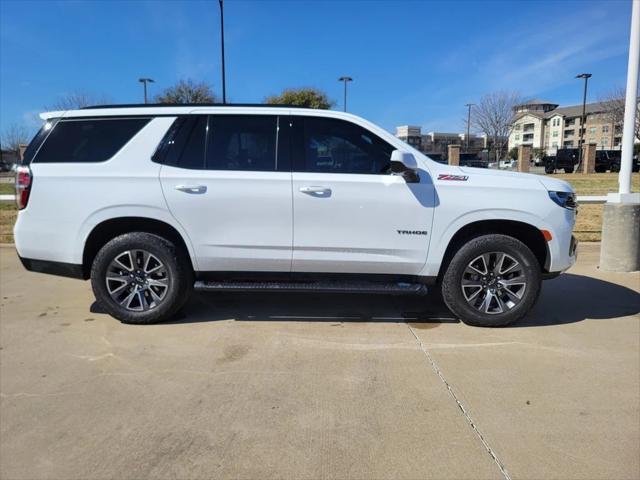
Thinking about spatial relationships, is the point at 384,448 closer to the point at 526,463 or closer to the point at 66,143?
the point at 526,463

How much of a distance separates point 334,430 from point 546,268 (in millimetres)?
2782

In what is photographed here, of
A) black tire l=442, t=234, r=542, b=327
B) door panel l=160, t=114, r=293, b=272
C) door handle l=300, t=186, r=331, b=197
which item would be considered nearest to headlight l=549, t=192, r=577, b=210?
black tire l=442, t=234, r=542, b=327

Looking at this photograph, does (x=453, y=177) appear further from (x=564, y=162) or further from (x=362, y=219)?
(x=564, y=162)

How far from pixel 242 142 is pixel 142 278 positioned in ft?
5.17

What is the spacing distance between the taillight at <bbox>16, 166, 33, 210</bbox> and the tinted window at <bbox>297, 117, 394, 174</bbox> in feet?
8.09

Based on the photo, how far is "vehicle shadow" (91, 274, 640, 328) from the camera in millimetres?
4922

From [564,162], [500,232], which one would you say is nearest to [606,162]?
[564,162]

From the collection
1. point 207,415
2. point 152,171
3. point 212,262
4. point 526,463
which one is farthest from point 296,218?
point 526,463

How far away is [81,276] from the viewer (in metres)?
4.67

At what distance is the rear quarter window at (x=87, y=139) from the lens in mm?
4605

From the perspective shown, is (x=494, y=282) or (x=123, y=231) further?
(x=123, y=231)

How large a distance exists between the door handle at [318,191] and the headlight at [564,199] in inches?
80.3

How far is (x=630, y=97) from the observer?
22.6 feet

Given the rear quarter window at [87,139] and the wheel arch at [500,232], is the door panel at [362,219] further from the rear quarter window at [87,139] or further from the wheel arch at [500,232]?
the rear quarter window at [87,139]
